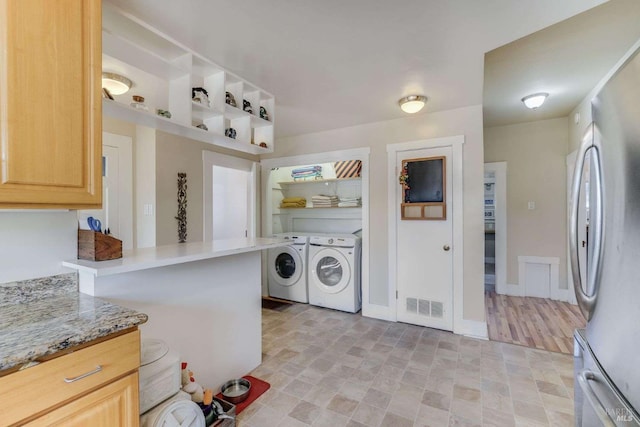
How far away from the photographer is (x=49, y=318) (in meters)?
1.00

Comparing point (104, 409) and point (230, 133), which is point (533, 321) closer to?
point (230, 133)

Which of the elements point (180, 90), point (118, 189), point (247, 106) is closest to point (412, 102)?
point (247, 106)

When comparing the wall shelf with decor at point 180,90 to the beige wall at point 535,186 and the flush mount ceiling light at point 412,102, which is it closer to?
the flush mount ceiling light at point 412,102

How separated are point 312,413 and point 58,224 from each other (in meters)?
1.75

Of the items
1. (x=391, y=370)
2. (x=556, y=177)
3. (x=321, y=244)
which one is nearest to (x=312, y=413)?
(x=391, y=370)

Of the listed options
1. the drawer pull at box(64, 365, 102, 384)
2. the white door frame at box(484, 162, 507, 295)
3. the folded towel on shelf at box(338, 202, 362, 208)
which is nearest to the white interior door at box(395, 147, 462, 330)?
the folded towel on shelf at box(338, 202, 362, 208)

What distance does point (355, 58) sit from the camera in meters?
1.95

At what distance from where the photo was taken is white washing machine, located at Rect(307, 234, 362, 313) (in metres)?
3.54

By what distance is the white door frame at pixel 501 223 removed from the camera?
14.0ft

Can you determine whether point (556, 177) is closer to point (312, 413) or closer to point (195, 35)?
point (312, 413)

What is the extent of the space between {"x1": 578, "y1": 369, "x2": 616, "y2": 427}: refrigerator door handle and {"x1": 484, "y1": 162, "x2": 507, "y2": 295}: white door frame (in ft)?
12.3

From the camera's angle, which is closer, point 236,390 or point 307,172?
point 236,390

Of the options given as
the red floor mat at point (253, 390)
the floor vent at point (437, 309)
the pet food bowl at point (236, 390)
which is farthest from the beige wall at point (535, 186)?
the pet food bowl at point (236, 390)

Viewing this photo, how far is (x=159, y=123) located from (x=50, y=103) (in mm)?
708
